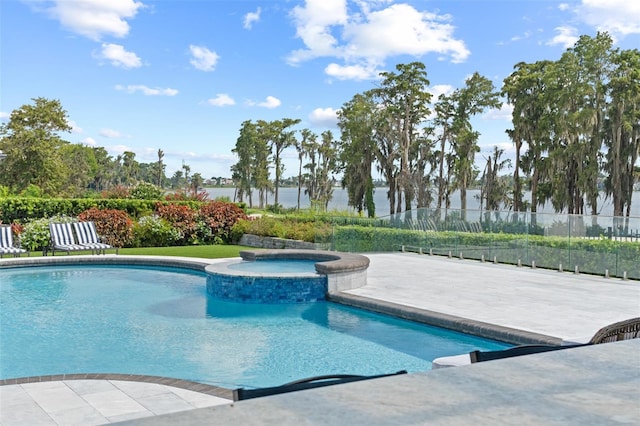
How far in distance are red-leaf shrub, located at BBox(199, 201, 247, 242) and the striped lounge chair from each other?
208 inches

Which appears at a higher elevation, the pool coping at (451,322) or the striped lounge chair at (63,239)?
the striped lounge chair at (63,239)

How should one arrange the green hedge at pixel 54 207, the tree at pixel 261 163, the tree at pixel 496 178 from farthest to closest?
the tree at pixel 261 163 → the tree at pixel 496 178 → the green hedge at pixel 54 207

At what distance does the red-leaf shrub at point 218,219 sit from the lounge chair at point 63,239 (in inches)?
206

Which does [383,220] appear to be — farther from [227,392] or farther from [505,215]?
[227,392]

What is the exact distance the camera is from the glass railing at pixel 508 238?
13.1 metres

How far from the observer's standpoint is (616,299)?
1021cm

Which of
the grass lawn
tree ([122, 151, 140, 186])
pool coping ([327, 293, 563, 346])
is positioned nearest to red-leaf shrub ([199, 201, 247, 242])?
the grass lawn

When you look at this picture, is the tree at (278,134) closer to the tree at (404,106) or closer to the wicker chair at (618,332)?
the tree at (404,106)

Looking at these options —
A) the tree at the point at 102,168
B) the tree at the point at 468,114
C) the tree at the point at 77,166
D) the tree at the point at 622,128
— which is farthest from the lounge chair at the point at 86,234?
the tree at the point at 102,168

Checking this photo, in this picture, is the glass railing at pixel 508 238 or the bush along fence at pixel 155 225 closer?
the glass railing at pixel 508 238

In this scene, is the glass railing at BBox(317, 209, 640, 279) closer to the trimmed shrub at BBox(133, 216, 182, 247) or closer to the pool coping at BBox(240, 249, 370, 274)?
the pool coping at BBox(240, 249, 370, 274)

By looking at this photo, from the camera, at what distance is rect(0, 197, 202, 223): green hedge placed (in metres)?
20.2

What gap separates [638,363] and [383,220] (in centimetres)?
1675

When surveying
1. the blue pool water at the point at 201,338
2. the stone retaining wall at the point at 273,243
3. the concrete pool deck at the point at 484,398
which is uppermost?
the concrete pool deck at the point at 484,398
